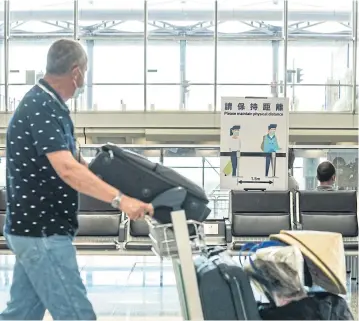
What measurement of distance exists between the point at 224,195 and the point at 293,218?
4735 millimetres

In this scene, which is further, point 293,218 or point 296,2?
point 296,2

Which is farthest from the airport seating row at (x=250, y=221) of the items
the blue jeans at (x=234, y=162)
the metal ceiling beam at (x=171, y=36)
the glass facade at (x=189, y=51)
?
the metal ceiling beam at (x=171, y=36)

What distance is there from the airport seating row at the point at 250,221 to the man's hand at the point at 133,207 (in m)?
3.57

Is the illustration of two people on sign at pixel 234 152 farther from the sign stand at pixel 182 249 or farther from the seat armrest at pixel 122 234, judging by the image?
the sign stand at pixel 182 249

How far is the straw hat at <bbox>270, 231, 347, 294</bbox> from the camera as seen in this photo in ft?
7.18

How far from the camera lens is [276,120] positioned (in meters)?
6.22

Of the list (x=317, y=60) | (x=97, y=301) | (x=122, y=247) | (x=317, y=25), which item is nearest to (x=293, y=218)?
(x=122, y=247)

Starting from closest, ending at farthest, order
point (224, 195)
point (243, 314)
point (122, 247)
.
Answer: point (243, 314), point (122, 247), point (224, 195)

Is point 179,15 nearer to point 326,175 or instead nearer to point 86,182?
point 326,175

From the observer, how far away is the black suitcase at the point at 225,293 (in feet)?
7.07

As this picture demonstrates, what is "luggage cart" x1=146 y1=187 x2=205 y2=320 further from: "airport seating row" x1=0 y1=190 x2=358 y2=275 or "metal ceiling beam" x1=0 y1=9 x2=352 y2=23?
"metal ceiling beam" x1=0 y1=9 x2=352 y2=23

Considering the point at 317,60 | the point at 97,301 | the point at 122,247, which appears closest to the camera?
the point at 97,301

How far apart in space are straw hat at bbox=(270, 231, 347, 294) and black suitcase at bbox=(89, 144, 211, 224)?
0.50 m

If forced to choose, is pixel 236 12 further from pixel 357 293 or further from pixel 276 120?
pixel 357 293
